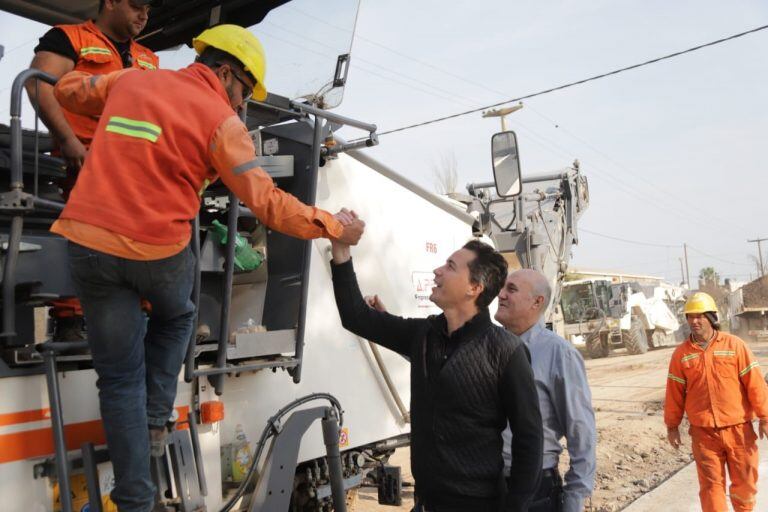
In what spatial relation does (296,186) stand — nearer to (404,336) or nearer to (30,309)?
(404,336)

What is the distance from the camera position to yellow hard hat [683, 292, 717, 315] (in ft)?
18.6

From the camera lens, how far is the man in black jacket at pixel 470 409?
2631 millimetres

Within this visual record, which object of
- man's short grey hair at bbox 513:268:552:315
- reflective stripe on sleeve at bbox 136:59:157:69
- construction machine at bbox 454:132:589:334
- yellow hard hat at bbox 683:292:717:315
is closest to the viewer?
reflective stripe on sleeve at bbox 136:59:157:69

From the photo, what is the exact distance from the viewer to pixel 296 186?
12.2 ft

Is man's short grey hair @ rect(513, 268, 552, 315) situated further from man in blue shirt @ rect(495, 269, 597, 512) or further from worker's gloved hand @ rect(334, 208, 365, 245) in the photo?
worker's gloved hand @ rect(334, 208, 365, 245)

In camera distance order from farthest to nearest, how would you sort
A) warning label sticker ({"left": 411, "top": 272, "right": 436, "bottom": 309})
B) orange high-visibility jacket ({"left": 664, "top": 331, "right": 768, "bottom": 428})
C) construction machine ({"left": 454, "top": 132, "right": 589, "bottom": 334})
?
construction machine ({"left": 454, "top": 132, "right": 589, "bottom": 334}), orange high-visibility jacket ({"left": 664, "top": 331, "right": 768, "bottom": 428}), warning label sticker ({"left": 411, "top": 272, "right": 436, "bottom": 309})

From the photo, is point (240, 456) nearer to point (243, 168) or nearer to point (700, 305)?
point (243, 168)

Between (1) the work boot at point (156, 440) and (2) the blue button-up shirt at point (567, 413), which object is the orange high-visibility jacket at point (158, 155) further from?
(2) the blue button-up shirt at point (567, 413)

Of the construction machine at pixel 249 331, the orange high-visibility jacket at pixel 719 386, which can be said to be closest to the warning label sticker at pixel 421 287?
the construction machine at pixel 249 331

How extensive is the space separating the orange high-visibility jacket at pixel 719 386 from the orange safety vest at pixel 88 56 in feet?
15.0

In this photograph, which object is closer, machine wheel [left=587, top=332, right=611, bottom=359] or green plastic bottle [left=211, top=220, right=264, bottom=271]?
green plastic bottle [left=211, top=220, right=264, bottom=271]

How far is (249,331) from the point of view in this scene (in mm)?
3283

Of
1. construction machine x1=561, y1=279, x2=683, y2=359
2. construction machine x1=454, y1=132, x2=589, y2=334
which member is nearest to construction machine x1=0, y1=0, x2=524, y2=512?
construction machine x1=454, y1=132, x2=589, y2=334

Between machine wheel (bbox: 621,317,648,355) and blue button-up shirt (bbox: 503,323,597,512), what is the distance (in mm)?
22029
